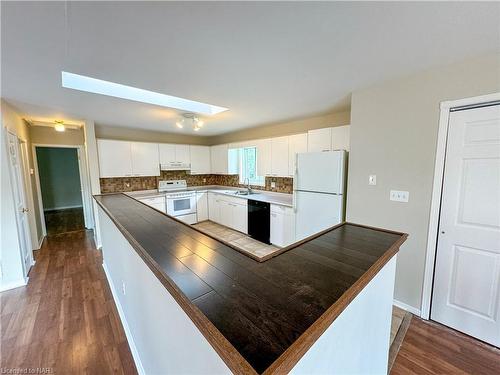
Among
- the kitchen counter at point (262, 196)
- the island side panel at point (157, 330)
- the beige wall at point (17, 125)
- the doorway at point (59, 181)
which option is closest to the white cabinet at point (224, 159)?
the kitchen counter at point (262, 196)

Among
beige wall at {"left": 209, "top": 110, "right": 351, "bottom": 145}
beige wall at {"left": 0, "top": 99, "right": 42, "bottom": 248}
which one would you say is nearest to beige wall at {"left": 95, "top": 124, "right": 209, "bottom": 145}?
beige wall at {"left": 209, "top": 110, "right": 351, "bottom": 145}

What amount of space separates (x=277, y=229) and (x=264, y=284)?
9.59 ft

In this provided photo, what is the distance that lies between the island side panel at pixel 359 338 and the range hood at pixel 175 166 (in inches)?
185

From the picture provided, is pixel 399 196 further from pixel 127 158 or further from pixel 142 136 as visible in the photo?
pixel 142 136

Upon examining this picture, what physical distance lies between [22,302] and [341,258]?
134 inches

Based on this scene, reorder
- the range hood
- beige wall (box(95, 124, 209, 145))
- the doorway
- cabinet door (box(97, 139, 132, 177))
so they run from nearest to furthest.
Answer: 1. cabinet door (box(97, 139, 132, 177))
2. beige wall (box(95, 124, 209, 145))
3. the range hood
4. the doorway

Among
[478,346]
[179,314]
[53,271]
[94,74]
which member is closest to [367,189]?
[478,346]

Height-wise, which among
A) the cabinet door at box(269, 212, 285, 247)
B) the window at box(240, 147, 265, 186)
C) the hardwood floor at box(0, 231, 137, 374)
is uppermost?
the window at box(240, 147, 265, 186)

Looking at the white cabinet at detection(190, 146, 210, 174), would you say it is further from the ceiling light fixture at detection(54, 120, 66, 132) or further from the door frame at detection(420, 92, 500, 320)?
the door frame at detection(420, 92, 500, 320)

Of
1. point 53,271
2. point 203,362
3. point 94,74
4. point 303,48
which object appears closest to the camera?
point 203,362

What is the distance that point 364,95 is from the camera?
2334 mm

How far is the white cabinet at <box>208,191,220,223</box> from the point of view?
5.07 m

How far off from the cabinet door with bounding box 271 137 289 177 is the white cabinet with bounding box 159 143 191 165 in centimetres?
235

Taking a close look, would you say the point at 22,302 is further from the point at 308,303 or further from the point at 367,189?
the point at 367,189
